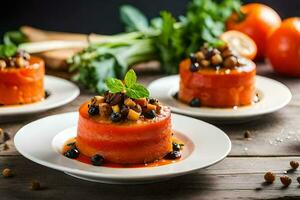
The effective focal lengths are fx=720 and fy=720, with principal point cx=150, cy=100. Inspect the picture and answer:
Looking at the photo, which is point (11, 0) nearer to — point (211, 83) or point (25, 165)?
point (211, 83)

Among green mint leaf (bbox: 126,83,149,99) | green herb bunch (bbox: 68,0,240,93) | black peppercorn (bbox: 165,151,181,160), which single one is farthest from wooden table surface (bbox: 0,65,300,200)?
green herb bunch (bbox: 68,0,240,93)

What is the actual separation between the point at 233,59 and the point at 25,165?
137cm

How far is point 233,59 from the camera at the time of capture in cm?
394

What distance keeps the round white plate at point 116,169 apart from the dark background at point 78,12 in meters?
2.70

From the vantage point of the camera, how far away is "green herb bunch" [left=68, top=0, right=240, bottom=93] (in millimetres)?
4500

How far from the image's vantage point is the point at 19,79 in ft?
12.8

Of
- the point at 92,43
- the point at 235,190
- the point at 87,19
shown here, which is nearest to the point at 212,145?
the point at 235,190

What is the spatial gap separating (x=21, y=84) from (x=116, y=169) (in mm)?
1225

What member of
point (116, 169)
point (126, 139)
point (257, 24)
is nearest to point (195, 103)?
point (126, 139)

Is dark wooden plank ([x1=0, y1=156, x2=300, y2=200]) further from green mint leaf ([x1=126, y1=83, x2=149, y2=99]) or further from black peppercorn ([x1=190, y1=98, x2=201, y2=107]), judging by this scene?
black peppercorn ([x1=190, y1=98, x2=201, y2=107])

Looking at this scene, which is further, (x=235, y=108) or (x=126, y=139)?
(x=235, y=108)

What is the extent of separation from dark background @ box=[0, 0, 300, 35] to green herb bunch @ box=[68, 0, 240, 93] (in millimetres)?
1079

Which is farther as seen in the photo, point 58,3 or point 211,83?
point 58,3

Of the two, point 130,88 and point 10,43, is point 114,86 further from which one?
point 10,43
